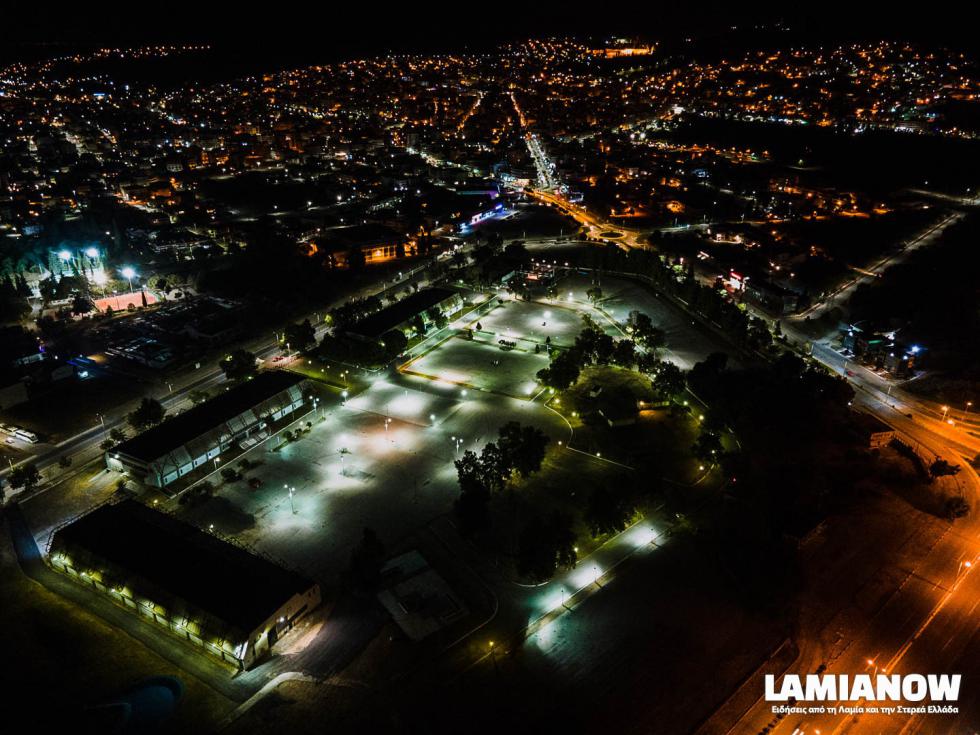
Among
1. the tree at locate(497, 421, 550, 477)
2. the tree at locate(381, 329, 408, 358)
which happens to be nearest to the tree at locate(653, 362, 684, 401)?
the tree at locate(497, 421, 550, 477)

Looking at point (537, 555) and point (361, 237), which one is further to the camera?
point (361, 237)

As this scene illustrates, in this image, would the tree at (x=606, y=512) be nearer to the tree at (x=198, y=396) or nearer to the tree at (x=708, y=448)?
the tree at (x=708, y=448)

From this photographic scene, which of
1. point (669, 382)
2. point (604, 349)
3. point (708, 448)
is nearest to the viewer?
point (708, 448)

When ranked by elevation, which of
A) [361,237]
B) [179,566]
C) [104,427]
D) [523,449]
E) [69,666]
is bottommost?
[361,237]

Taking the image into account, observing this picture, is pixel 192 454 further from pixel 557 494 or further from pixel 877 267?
pixel 877 267

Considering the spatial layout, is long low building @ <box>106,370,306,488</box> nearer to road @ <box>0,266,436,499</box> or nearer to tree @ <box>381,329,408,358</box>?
road @ <box>0,266,436,499</box>

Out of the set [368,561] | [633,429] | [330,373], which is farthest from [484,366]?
[368,561]

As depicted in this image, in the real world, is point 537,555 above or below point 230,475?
above
